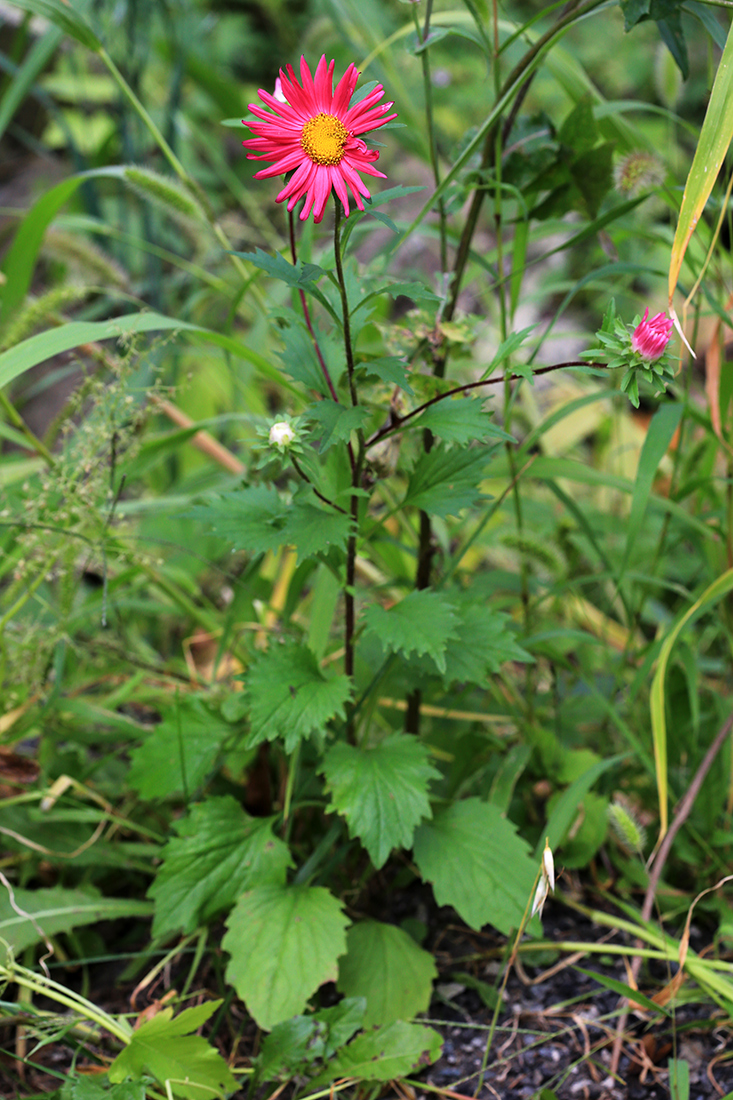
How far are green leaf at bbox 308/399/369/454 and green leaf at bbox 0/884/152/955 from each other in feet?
2.05

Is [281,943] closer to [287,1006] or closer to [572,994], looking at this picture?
[287,1006]

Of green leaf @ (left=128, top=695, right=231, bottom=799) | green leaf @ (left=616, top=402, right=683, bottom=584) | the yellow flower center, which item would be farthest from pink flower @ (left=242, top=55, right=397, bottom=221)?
green leaf @ (left=128, top=695, right=231, bottom=799)

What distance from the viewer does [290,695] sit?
81 centimetres

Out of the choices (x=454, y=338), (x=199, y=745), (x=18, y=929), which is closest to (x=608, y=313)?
(x=454, y=338)

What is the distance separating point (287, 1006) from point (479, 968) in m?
0.30

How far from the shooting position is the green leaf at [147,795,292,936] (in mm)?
884

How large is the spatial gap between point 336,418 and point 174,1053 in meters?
0.58

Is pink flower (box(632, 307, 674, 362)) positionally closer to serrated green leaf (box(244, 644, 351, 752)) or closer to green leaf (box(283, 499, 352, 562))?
green leaf (box(283, 499, 352, 562))

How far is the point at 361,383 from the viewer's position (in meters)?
0.88

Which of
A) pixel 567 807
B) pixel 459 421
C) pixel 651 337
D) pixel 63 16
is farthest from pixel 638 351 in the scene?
pixel 63 16

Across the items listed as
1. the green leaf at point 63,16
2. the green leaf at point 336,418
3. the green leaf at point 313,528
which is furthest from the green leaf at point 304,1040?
the green leaf at point 63,16

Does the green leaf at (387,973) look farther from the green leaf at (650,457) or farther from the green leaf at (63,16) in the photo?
the green leaf at (63,16)

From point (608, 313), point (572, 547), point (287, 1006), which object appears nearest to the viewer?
point (608, 313)

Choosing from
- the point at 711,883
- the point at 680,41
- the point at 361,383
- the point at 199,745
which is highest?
the point at 680,41
